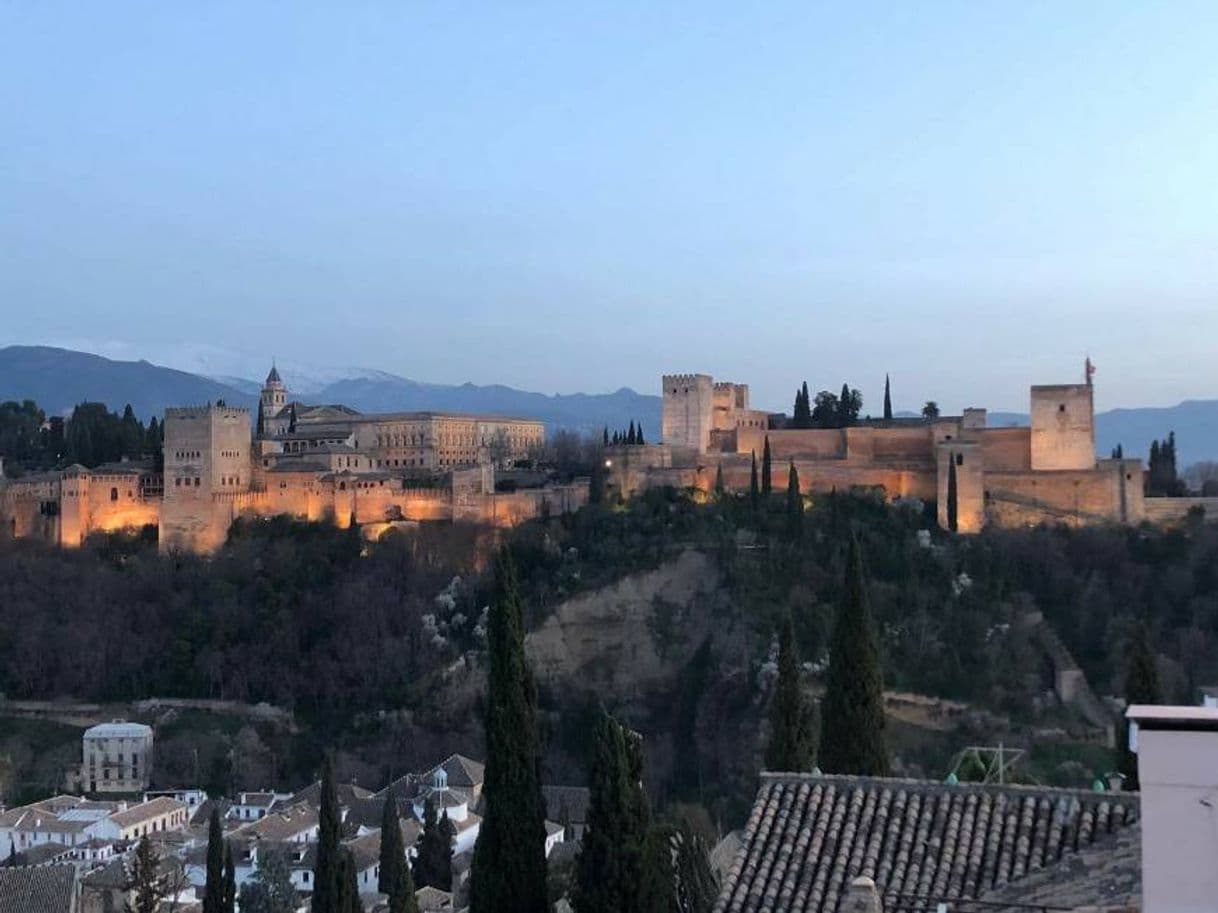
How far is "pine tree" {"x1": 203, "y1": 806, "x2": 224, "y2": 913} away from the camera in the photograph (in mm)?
23312

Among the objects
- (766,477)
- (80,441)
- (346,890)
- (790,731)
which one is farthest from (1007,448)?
(80,441)

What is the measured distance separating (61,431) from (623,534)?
3142cm

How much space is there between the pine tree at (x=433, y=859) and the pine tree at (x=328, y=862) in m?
7.39

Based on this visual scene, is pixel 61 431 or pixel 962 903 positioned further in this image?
pixel 61 431

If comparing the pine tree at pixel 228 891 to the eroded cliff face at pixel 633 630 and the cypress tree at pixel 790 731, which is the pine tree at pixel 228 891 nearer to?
the cypress tree at pixel 790 731

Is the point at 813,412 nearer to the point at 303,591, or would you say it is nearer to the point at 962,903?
Answer: the point at 303,591

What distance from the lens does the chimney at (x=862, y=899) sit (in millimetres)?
8070

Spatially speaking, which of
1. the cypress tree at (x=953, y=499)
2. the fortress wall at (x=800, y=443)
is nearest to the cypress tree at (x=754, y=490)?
the fortress wall at (x=800, y=443)

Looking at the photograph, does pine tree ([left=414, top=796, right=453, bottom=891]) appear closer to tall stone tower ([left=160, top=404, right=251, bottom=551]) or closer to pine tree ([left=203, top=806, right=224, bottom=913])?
pine tree ([left=203, top=806, right=224, bottom=913])

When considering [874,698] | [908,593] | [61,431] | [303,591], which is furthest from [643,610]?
[61,431]

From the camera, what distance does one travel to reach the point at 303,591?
168ft

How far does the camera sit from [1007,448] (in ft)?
165

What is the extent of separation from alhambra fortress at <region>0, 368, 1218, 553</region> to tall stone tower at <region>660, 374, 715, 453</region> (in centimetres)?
5

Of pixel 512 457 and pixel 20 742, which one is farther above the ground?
pixel 512 457
